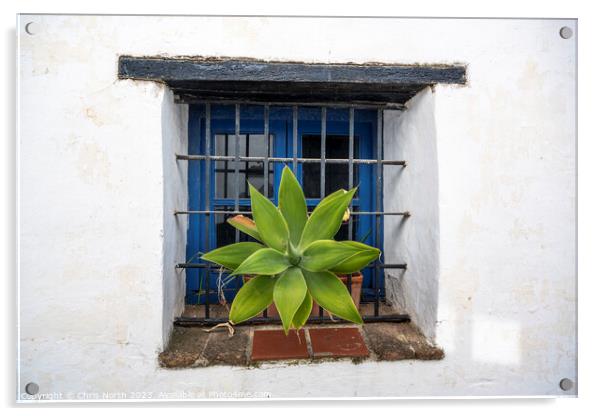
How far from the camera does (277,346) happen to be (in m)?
1.08

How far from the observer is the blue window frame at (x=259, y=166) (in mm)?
1398

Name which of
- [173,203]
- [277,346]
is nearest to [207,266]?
[173,203]

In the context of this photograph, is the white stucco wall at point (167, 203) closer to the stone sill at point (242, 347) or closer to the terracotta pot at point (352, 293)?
the stone sill at point (242, 347)

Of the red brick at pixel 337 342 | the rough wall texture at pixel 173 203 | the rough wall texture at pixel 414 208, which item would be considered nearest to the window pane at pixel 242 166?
the rough wall texture at pixel 173 203

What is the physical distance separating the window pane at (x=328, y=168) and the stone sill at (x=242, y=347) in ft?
2.05

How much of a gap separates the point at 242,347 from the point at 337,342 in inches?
13.5

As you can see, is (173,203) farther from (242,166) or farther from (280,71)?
(280,71)

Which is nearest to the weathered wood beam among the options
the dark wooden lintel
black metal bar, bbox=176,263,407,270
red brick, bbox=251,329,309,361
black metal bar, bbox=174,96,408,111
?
the dark wooden lintel

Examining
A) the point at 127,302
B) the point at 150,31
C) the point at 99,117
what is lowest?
the point at 127,302

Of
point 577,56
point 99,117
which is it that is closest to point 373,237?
point 577,56

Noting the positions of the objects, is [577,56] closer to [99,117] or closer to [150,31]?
[150,31]

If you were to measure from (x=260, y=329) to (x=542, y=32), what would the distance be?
4.69 feet

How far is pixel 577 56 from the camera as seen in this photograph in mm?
995

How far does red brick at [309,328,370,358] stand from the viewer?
1061 millimetres
